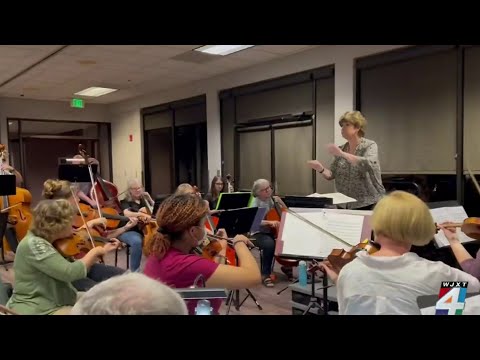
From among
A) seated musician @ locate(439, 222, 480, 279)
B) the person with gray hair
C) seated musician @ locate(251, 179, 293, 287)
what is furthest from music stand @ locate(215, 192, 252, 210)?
the person with gray hair

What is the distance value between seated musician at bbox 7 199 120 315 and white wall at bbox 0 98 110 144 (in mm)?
6894

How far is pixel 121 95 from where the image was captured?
807cm

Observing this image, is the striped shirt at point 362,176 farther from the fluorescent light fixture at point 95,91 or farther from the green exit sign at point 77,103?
the green exit sign at point 77,103

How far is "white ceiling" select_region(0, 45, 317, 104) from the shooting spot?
500 centimetres

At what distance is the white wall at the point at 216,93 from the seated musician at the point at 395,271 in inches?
134

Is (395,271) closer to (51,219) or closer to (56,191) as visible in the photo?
(51,219)

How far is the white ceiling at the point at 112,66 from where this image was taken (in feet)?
16.4

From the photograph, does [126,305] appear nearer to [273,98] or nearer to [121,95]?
[273,98]

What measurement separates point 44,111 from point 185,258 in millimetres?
7875

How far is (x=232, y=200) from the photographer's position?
12.6 ft

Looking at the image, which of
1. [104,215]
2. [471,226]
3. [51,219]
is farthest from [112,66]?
[471,226]

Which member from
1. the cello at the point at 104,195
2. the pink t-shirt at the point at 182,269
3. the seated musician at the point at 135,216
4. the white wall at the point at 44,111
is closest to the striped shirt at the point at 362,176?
the pink t-shirt at the point at 182,269
